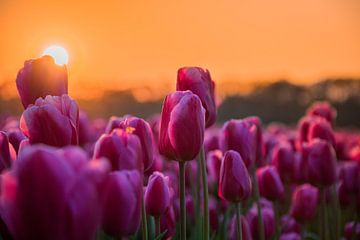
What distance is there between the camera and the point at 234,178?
1623 millimetres

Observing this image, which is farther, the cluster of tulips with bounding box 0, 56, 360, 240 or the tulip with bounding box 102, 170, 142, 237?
the tulip with bounding box 102, 170, 142, 237

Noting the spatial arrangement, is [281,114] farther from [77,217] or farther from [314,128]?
[77,217]

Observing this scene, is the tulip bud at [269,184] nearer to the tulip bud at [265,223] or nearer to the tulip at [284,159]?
the tulip bud at [265,223]

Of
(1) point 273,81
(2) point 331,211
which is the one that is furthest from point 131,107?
(2) point 331,211

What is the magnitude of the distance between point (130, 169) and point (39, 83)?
65 cm

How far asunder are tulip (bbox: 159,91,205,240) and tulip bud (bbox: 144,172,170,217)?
4.8 inches

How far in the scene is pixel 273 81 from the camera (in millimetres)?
23250

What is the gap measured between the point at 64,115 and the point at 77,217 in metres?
0.52

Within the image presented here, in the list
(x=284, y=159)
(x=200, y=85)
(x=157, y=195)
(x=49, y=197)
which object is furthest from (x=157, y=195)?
(x=284, y=159)

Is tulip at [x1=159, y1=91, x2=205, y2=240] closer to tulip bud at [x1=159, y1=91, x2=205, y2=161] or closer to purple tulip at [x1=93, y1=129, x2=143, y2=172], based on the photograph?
tulip bud at [x1=159, y1=91, x2=205, y2=161]

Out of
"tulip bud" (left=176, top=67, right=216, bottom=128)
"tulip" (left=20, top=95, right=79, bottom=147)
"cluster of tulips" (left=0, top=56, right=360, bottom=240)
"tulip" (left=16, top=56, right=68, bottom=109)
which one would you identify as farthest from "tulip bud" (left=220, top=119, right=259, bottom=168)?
"tulip" (left=20, top=95, right=79, bottom=147)

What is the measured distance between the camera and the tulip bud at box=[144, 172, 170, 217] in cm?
154

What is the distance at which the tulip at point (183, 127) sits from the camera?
139 cm

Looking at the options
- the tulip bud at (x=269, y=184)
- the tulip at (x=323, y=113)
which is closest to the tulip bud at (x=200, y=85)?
the tulip bud at (x=269, y=184)
